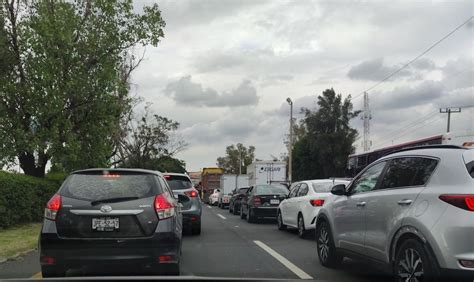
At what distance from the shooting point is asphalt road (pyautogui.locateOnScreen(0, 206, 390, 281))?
314 inches

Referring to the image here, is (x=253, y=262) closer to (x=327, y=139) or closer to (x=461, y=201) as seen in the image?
(x=461, y=201)

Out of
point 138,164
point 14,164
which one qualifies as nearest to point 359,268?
point 14,164

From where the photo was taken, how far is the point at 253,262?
9.22m

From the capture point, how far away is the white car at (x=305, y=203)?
519 inches

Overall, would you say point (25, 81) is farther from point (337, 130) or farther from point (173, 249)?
point (337, 130)

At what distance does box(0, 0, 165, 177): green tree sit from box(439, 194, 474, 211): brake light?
15.7 m

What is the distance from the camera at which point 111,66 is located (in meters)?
20.3

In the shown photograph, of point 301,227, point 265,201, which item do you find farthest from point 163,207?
point 265,201

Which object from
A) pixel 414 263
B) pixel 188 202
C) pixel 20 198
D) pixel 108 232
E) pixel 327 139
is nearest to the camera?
pixel 414 263

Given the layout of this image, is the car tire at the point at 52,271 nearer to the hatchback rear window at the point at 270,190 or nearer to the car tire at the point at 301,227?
the car tire at the point at 301,227

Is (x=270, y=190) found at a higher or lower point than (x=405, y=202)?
lower

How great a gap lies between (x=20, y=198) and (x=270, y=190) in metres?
8.38

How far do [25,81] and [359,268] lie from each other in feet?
50.3

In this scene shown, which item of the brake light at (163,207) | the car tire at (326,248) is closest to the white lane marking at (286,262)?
the car tire at (326,248)
